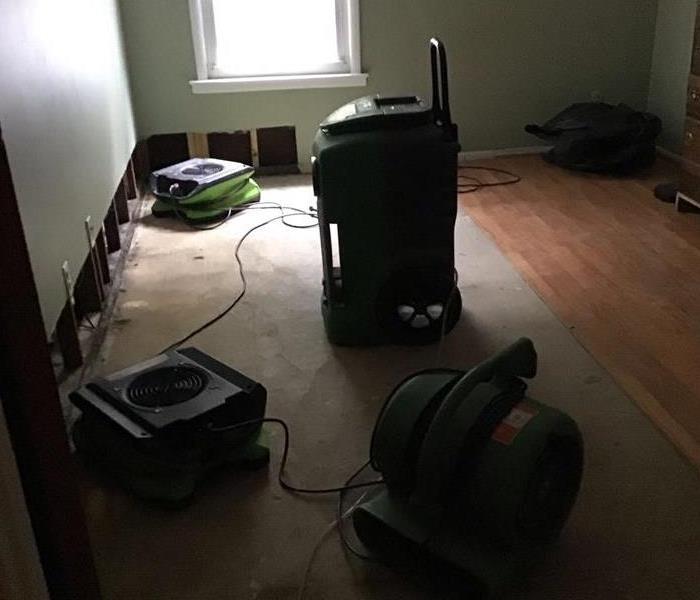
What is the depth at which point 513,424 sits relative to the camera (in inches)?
59.0

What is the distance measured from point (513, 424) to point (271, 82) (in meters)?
2.94

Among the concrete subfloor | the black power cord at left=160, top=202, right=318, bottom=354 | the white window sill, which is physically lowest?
the concrete subfloor

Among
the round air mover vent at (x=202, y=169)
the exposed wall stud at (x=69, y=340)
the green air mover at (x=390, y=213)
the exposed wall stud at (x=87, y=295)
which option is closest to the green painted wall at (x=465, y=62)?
the round air mover vent at (x=202, y=169)

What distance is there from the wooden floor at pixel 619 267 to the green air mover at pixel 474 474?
603mm

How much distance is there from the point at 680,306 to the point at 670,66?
199 centimetres

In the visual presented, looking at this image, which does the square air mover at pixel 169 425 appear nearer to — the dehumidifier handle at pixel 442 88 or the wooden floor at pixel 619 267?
the dehumidifier handle at pixel 442 88

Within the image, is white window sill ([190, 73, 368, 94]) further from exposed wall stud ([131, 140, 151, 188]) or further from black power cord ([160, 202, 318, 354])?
Answer: black power cord ([160, 202, 318, 354])

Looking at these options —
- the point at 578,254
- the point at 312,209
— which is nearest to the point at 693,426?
the point at 578,254

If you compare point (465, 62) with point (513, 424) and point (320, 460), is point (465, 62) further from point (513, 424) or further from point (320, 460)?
point (513, 424)

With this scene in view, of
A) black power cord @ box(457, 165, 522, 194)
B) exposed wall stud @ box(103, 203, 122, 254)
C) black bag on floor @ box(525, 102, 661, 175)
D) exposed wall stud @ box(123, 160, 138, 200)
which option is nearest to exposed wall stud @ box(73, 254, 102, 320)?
exposed wall stud @ box(103, 203, 122, 254)

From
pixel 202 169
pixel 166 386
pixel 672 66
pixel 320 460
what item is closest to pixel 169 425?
pixel 166 386

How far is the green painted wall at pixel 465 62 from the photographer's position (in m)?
4.00

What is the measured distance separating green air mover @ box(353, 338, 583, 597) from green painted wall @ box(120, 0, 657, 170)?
2.77 m

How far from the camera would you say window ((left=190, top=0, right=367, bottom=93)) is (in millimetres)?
3973
